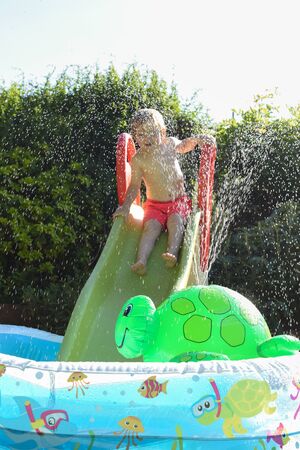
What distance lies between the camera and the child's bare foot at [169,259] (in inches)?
173

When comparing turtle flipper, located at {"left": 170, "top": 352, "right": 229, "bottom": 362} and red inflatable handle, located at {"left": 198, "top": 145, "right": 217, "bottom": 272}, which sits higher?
red inflatable handle, located at {"left": 198, "top": 145, "right": 217, "bottom": 272}

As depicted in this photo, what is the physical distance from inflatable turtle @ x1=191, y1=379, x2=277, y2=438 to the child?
231cm

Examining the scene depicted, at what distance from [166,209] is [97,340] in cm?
109

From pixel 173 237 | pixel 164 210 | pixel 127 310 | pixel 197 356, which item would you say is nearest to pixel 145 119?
pixel 164 210

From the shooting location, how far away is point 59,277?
6691 millimetres

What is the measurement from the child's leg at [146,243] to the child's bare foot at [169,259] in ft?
0.38

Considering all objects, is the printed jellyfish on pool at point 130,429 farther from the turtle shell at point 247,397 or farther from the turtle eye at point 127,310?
the turtle eye at point 127,310

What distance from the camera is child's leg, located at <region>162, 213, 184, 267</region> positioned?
4.41 m

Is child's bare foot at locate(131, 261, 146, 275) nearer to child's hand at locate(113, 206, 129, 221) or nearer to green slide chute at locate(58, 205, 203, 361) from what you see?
green slide chute at locate(58, 205, 203, 361)

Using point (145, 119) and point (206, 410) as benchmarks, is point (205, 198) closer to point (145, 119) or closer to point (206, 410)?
point (145, 119)

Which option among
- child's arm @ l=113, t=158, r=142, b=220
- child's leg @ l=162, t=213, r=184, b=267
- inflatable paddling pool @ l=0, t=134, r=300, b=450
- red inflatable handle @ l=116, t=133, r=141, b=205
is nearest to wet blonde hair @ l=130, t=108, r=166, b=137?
red inflatable handle @ l=116, t=133, r=141, b=205

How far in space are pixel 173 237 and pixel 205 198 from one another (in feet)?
1.40

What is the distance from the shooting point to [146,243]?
177 inches

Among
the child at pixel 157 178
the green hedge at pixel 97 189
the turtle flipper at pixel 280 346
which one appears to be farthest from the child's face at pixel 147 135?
the turtle flipper at pixel 280 346
